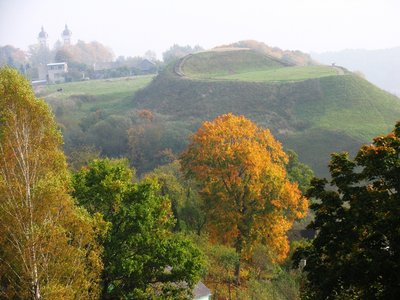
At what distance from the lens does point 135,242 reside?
18.3 m

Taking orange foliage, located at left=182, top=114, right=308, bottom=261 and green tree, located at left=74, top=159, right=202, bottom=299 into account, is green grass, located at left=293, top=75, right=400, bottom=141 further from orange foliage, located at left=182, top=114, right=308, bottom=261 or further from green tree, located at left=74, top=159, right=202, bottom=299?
green tree, located at left=74, top=159, right=202, bottom=299

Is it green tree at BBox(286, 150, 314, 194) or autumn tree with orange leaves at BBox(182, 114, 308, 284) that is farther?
green tree at BBox(286, 150, 314, 194)

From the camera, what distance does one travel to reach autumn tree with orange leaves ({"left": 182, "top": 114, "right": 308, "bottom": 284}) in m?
29.4

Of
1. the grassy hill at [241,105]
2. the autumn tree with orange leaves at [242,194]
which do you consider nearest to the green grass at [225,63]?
the grassy hill at [241,105]

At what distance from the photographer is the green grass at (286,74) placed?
10025 cm

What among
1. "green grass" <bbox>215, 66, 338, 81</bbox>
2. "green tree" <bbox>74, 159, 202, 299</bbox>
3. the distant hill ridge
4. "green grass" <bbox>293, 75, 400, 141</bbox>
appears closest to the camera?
"green tree" <bbox>74, 159, 202, 299</bbox>

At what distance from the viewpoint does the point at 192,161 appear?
3188 cm

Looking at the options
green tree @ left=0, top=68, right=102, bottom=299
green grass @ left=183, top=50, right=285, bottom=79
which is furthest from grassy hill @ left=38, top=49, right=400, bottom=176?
green tree @ left=0, top=68, right=102, bottom=299

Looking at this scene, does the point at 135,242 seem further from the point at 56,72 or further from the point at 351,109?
the point at 56,72

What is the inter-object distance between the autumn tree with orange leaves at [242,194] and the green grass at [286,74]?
232 feet

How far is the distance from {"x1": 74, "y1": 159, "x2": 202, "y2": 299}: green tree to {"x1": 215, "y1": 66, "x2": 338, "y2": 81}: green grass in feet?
274

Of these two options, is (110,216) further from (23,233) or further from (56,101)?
(56,101)

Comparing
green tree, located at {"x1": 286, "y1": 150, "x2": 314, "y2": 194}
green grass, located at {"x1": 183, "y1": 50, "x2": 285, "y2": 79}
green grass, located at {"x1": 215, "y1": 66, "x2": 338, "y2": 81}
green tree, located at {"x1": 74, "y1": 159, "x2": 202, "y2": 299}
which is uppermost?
green grass, located at {"x1": 183, "y1": 50, "x2": 285, "y2": 79}

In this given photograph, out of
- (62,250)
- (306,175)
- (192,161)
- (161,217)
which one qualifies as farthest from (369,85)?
(62,250)
